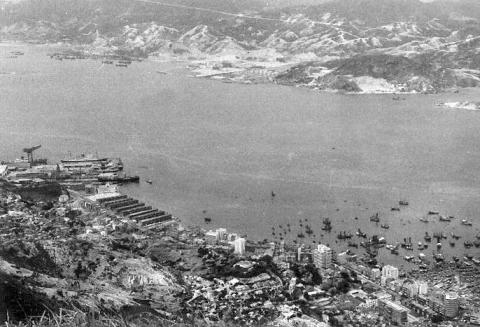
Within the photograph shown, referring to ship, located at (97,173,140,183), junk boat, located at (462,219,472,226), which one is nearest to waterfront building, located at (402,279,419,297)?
junk boat, located at (462,219,472,226)

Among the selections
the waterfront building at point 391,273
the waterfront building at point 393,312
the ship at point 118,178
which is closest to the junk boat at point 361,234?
the waterfront building at point 391,273

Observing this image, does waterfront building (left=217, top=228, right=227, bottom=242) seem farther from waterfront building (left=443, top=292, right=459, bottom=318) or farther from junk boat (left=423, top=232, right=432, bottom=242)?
waterfront building (left=443, top=292, right=459, bottom=318)

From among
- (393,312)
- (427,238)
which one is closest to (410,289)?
(393,312)

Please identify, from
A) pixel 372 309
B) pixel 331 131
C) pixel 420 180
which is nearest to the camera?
pixel 372 309

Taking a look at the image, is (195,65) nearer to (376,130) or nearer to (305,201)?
(376,130)

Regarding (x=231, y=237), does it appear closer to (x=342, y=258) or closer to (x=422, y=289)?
(x=342, y=258)

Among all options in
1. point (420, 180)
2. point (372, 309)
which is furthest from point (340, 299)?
point (420, 180)
